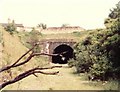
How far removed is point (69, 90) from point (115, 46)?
3.42m

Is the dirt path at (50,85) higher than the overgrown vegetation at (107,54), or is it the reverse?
the overgrown vegetation at (107,54)

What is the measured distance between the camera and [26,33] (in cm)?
4066

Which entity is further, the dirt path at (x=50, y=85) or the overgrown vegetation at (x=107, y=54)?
the overgrown vegetation at (x=107, y=54)

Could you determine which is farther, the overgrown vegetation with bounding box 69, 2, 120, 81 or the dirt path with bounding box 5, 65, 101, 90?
the overgrown vegetation with bounding box 69, 2, 120, 81

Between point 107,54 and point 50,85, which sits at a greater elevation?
point 107,54

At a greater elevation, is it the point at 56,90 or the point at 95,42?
the point at 95,42

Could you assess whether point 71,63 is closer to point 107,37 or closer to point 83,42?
point 83,42

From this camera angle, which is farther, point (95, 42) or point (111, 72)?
point (95, 42)

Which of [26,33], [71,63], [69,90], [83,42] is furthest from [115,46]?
[26,33]

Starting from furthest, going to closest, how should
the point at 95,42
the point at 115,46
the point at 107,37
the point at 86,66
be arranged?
the point at 86,66 → the point at 95,42 → the point at 107,37 → the point at 115,46

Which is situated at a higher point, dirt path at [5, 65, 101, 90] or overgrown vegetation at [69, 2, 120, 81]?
overgrown vegetation at [69, 2, 120, 81]

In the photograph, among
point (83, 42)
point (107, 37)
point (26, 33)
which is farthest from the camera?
point (26, 33)

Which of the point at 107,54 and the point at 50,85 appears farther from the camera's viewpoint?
the point at 107,54

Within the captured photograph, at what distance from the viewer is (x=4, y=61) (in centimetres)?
2025
